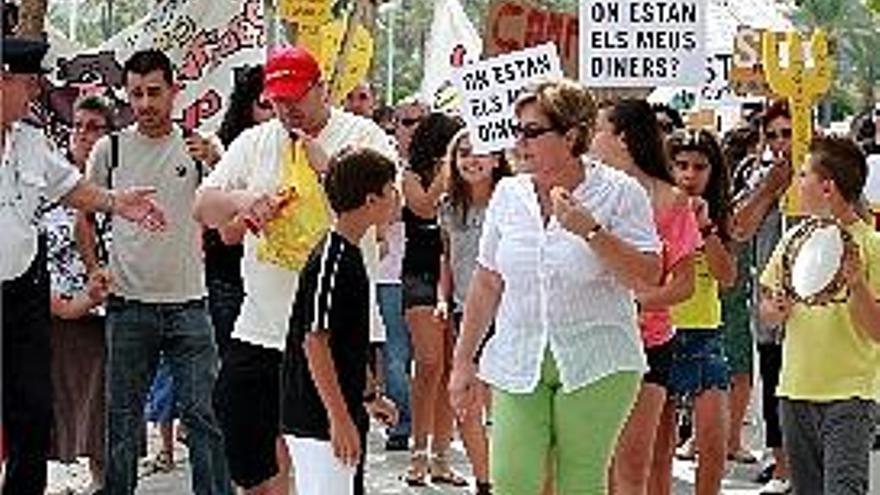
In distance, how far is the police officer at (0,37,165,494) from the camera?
723cm

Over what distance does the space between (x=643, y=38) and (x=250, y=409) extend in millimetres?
2451

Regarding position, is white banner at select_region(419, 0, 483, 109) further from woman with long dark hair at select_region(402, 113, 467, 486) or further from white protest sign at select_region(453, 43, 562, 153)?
white protest sign at select_region(453, 43, 562, 153)

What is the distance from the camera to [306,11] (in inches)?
378

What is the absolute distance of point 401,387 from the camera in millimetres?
11430

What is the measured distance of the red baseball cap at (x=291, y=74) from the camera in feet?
23.3

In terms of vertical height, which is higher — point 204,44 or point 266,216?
point 204,44

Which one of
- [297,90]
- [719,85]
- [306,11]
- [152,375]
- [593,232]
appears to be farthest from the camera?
[719,85]

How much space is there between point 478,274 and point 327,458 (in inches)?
30.4

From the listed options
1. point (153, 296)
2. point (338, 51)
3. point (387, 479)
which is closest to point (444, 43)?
point (338, 51)

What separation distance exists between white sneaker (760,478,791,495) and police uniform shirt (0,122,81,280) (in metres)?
3.91

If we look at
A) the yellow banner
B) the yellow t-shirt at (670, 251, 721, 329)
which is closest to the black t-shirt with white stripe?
the yellow t-shirt at (670, 251, 721, 329)

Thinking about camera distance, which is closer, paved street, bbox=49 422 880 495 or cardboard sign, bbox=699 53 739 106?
paved street, bbox=49 422 880 495

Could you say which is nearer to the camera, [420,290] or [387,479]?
[387,479]

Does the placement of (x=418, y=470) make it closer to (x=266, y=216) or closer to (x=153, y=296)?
(x=153, y=296)
